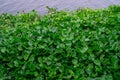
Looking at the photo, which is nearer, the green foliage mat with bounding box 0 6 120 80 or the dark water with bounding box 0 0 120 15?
the green foliage mat with bounding box 0 6 120 80

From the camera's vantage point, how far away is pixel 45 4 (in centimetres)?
577

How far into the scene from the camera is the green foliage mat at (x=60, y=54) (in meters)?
2.99

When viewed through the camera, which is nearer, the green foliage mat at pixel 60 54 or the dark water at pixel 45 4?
the green foliage mat at pixel 60 54

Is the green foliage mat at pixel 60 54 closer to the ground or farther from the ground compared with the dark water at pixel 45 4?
closer to the ground

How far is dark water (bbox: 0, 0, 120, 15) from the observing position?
558 centimetres

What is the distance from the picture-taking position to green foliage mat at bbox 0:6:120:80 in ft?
9.80

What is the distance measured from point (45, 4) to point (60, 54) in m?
2.85

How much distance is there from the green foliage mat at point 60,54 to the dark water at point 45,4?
229 cm

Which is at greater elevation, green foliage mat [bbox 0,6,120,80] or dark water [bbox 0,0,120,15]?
dark water [bbox 0,0,120,15]

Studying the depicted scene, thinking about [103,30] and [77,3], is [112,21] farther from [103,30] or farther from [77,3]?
[77,3]

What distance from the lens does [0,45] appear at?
10.3 feet

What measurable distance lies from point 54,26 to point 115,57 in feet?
2.64

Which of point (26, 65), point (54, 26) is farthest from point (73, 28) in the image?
point (26, 65)

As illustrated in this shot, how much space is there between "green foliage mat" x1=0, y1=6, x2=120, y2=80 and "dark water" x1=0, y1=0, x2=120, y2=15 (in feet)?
7.51
